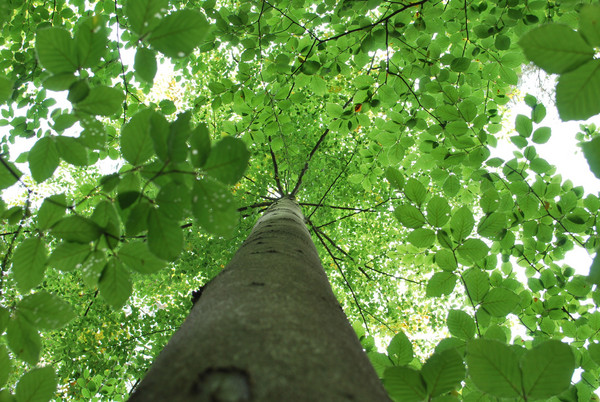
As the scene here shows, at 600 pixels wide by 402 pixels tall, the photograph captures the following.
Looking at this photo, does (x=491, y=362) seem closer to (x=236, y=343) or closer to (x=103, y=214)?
A: (x=236, y=343)

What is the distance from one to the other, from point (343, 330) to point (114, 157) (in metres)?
2.27

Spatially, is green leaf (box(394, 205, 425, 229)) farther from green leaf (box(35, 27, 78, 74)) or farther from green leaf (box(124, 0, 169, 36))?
green leaf (box(35, 27, 78, 74))

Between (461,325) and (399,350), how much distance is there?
0.30 metres

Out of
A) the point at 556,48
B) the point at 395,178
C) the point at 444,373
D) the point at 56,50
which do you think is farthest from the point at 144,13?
the point at 444,373

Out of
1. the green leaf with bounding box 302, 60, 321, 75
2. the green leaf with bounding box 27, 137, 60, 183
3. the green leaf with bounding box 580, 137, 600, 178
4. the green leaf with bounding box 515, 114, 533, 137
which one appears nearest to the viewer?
Result: the green leaf with bounding box 580, 137, 600, 178

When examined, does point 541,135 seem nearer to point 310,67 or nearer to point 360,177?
point 310,67

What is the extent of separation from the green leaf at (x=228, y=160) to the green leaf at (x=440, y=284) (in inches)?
43.1

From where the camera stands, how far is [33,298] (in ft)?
2.76

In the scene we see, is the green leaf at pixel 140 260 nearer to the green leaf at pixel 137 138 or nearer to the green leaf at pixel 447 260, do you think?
the green leaf at pixel 137 138

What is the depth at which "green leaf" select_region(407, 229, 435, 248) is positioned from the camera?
134 centimetres

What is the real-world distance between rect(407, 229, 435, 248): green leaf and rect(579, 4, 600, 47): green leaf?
859 mm

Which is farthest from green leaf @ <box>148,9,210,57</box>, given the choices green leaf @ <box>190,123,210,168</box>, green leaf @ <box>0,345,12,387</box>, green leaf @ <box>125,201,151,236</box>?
green leaf @ <box>0,345,12,387</box>

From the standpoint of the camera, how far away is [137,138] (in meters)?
0.77

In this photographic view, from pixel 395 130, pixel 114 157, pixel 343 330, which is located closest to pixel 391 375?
pixel 343 330
